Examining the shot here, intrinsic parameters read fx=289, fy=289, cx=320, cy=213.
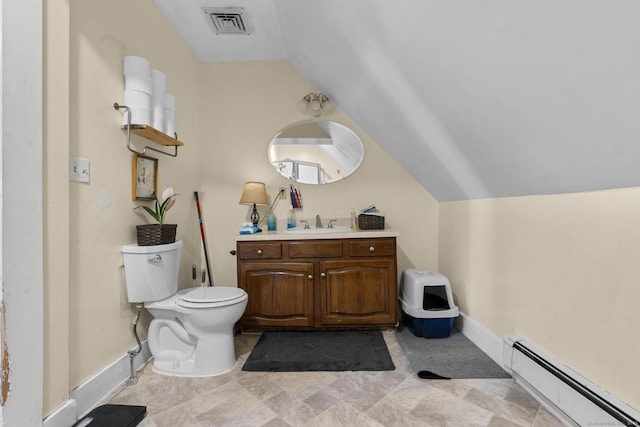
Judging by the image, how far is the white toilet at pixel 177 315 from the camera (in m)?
1.66

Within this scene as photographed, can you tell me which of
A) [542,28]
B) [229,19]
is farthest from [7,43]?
[542,28]

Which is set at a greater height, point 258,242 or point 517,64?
point 517,64

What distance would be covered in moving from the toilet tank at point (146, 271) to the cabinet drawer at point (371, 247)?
1.26 m

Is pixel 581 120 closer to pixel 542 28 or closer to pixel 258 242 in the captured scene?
pixel 542 28

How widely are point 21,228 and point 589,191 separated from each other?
2.21 metres

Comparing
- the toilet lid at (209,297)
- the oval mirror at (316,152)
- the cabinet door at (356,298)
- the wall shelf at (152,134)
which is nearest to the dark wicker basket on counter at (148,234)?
the toilet lid at (209,297)

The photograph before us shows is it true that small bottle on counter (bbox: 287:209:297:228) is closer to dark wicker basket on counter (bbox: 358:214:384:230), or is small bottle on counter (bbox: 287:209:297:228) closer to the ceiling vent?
dark wicker basket on counter (bbox: 358:214:384:230)

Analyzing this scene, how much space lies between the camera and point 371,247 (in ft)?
7.27

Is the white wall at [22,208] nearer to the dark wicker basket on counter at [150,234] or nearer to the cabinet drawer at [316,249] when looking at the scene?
the dark wicker basket on counter at [150,234]

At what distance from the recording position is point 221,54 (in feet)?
8.64

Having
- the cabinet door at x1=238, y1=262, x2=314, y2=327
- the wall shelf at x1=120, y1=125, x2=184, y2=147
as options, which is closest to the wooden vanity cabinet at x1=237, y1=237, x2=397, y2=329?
the cabinet door at x1=238, y1=262, x2=314, y2=327

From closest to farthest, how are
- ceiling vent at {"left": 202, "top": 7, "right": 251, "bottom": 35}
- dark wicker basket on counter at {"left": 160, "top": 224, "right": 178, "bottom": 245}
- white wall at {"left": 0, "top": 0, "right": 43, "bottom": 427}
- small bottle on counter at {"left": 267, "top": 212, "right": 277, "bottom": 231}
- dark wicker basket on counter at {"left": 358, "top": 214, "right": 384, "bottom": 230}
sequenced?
white wall at {"left": 0, "top": 0, "right": 43, "bottom": 427} < dark wicker basket on counter at {"left": 160, "top": 224, "right": 178, "bottom": 245} < ceiling vent at {"left": 202, "top": 7, "right": 251, "bottom": 35} < dark wicker basket on counter at {"left": 358, "top": 214, "right": 384, "bottom": 230} < small bottle on counter at {"left": 267, "top": 212, "right": 277, "bottom": 231}

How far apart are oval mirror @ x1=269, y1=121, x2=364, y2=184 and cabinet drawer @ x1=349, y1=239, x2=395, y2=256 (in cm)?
74

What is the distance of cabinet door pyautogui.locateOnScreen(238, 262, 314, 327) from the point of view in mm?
2197
